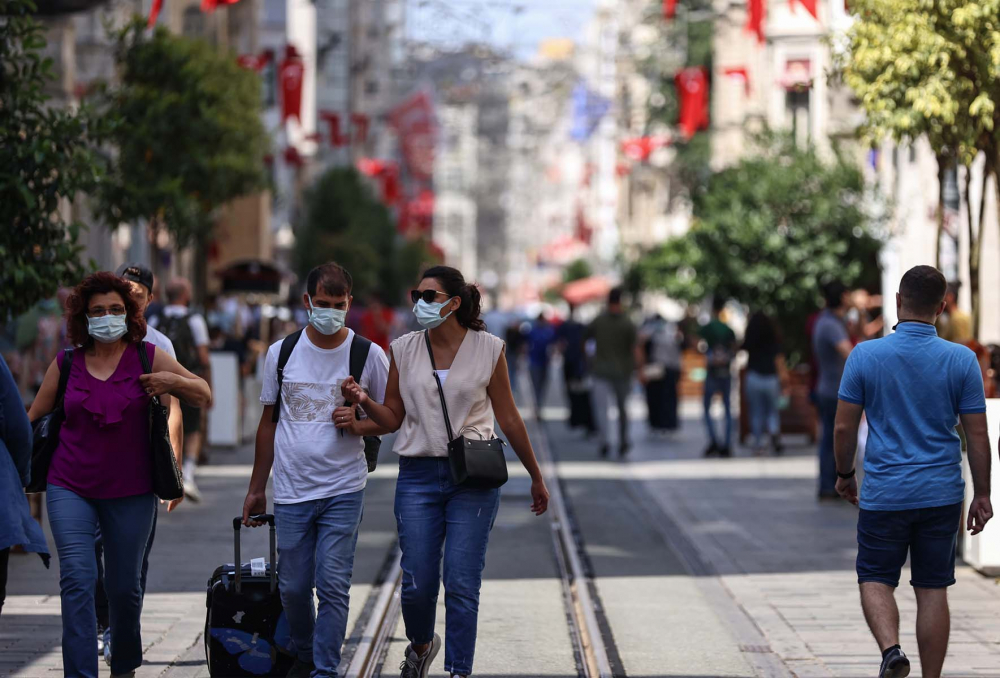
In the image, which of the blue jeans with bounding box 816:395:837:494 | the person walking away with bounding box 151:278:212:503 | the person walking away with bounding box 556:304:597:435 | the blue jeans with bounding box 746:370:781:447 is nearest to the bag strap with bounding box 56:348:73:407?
the person walking away with bounding box 151:278:212:503

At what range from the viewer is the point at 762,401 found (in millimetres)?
18953

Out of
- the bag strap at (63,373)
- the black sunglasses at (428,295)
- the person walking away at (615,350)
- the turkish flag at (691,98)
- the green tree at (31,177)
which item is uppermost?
the turkish flag at (691,98)

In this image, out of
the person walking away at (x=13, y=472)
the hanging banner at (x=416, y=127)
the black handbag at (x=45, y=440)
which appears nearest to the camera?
the person walking away at (x=13, y=472)

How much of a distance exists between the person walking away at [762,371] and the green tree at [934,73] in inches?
270

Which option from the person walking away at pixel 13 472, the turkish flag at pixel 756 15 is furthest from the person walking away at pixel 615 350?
the person walking away at pixel 13 472

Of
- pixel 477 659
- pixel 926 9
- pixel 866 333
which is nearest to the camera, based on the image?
pixel 477 659

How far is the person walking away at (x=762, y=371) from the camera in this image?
730 inches

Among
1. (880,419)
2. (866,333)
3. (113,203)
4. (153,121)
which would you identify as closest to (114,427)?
(880,419)

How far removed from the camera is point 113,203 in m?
18.0

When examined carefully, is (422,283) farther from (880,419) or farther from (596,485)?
(596,485)

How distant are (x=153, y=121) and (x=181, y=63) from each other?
99 cm

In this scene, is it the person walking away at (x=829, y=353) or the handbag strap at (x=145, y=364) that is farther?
the person walking away at (x=829, y=353)

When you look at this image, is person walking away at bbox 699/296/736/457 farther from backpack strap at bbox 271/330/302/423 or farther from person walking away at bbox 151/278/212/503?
backpack strap at bbox 271/330/302/423

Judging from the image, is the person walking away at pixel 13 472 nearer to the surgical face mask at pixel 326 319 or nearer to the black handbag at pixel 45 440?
the black handbag at pixel 45 440
